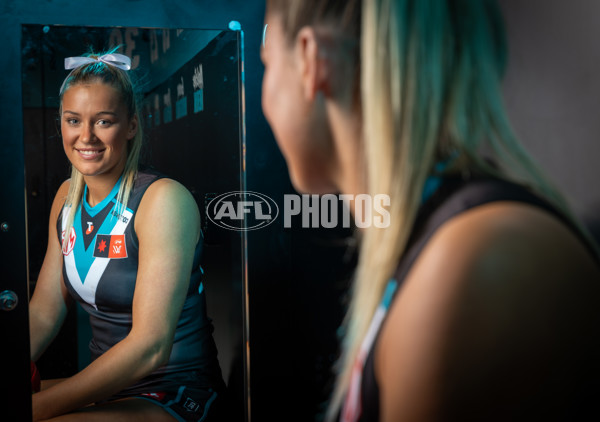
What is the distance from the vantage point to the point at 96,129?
167 cm

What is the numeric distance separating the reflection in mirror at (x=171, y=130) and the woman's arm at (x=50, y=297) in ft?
0.09

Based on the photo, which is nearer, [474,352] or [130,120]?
[474,352]

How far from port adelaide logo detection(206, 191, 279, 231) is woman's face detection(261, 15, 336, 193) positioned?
3.44 ft

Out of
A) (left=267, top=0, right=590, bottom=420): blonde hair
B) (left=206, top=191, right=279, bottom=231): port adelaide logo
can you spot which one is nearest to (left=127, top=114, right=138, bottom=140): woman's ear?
(left=206, top=191, right=279, bottom=231): port adelaide logo

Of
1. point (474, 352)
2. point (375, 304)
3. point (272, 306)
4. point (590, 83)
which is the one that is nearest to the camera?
point (474, 352)

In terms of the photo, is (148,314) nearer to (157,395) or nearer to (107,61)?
(157,395)

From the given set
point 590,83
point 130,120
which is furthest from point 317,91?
point 130,120

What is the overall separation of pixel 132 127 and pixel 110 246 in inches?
16.6

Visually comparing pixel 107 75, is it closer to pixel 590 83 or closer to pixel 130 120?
pixel 130 120

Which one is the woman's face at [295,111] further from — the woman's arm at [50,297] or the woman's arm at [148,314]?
the woman's arm at [50,297]

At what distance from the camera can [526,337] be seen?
1.70 ft

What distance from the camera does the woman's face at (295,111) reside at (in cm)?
80

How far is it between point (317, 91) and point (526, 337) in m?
0.46

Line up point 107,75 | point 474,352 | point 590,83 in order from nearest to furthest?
point 474,352
point 590,83
point 107,75
